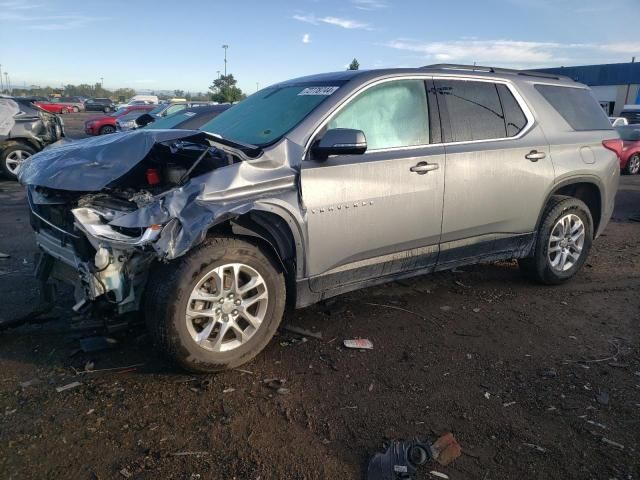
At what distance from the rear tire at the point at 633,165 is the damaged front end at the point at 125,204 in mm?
14524

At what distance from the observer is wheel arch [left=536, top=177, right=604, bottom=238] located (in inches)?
196

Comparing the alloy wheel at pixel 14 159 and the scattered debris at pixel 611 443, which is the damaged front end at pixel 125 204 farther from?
the alloy wheel at pixel 14 159

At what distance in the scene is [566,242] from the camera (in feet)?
16.6

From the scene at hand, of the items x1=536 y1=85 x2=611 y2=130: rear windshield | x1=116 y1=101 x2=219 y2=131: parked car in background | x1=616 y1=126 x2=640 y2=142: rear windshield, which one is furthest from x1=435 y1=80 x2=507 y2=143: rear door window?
x1=116 y1=101 x2=219 y2=131: parked car in background

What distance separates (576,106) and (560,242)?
1.38m

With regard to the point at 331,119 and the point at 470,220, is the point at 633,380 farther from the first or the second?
the point at 331,119

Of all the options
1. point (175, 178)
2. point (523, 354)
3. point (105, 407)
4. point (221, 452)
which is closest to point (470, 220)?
point (523, 354)

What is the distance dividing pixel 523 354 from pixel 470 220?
1181 mm

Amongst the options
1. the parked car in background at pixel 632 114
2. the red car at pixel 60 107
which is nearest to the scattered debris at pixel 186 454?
the parked car in background at pixel 632 114

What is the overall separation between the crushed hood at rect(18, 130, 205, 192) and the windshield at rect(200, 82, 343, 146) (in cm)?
58

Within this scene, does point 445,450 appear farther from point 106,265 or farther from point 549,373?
point 106,265

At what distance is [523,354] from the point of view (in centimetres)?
368

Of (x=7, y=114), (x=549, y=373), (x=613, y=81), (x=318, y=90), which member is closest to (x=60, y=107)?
(x=7, y=114)

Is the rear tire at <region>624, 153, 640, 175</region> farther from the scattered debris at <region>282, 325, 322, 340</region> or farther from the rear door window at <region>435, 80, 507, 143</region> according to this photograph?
the scattered debris at <region>282, 325, 322, 340</region>
